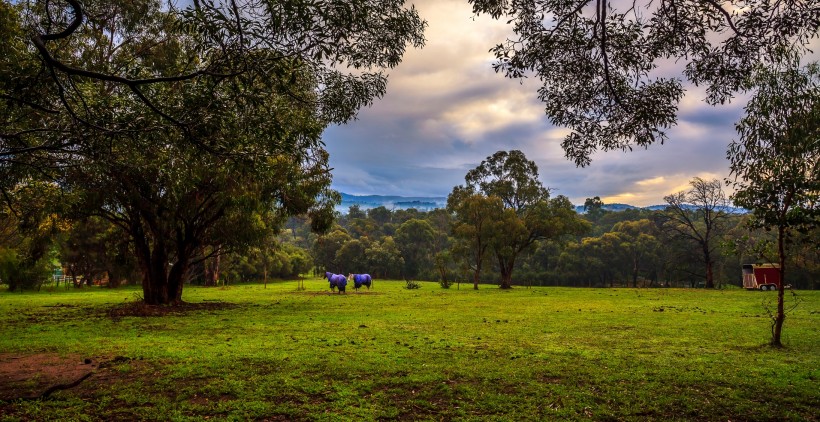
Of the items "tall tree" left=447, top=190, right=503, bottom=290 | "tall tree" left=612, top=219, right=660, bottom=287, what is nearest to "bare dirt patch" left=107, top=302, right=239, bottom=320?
"tall tree" left=447, top=190, right=503, bottom=290

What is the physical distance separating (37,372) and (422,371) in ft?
22.7

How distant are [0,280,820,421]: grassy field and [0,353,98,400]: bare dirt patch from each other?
7.3 inches

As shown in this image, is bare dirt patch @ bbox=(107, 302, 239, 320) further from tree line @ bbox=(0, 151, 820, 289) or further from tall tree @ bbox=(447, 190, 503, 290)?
tall tree @ bbox=(447, 190, 503, 290)

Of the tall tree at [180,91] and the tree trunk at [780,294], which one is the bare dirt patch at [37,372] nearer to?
the tall tree at [180,91]

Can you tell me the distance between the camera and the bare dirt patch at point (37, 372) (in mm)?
6852

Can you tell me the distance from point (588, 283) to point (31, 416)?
7164 centimetres

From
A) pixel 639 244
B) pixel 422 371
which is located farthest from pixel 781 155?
pixel 639 244

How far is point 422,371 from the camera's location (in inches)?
326

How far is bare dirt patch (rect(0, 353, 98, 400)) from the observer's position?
685 cm

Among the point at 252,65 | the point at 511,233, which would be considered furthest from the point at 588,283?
the point at 252,65

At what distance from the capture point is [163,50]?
1742cm

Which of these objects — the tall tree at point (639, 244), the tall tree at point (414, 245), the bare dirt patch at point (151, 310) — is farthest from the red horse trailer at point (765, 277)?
the bare dirt patch at point (151, 310)

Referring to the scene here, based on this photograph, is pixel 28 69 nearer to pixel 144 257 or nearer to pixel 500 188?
pixel 144 257

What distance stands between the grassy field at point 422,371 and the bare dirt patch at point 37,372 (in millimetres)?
185
